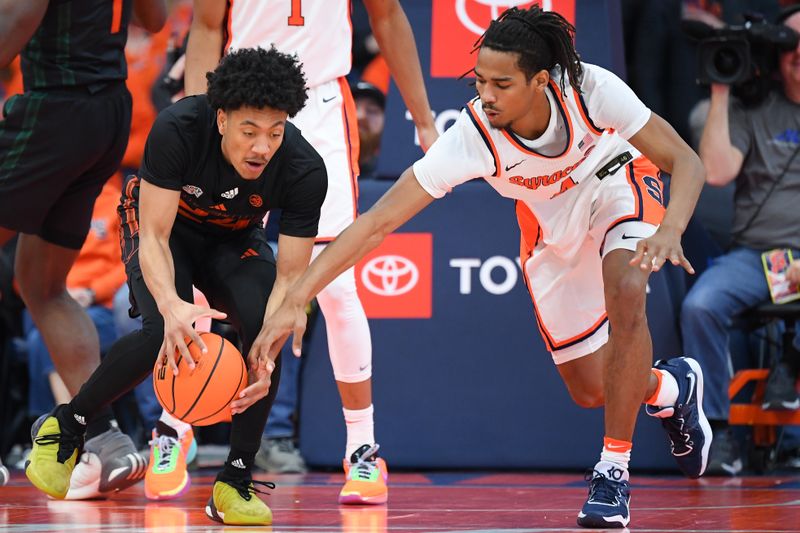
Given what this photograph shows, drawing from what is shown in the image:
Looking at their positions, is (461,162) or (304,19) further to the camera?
(304,19)

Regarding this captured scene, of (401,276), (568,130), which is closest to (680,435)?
(568,130)

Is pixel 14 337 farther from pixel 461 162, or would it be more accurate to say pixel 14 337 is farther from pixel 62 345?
pixel 461 162

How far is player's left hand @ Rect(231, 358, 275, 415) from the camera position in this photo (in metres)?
4.14

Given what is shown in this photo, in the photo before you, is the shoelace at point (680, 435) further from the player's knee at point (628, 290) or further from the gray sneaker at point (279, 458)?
the gray sneaker at point (279, 458)

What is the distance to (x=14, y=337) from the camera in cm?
776

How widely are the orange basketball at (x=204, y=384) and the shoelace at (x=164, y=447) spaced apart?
119 centimetres

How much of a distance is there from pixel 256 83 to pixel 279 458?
2.80m

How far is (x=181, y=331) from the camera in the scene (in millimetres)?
4086

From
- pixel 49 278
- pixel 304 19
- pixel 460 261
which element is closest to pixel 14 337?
pixel 49 278

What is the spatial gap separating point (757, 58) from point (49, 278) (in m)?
3.66

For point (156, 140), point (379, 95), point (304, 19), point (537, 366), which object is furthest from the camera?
point (379, 95)

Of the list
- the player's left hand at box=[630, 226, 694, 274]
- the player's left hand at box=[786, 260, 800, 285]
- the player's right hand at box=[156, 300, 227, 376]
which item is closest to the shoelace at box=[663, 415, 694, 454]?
the player's left hand at box=[630, 226, 694, 274]

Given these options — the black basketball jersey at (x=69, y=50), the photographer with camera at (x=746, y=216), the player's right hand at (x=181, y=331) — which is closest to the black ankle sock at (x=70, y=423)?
the player's right hand at (x=181, y=331)

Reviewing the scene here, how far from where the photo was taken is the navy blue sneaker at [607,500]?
13.5 feet
